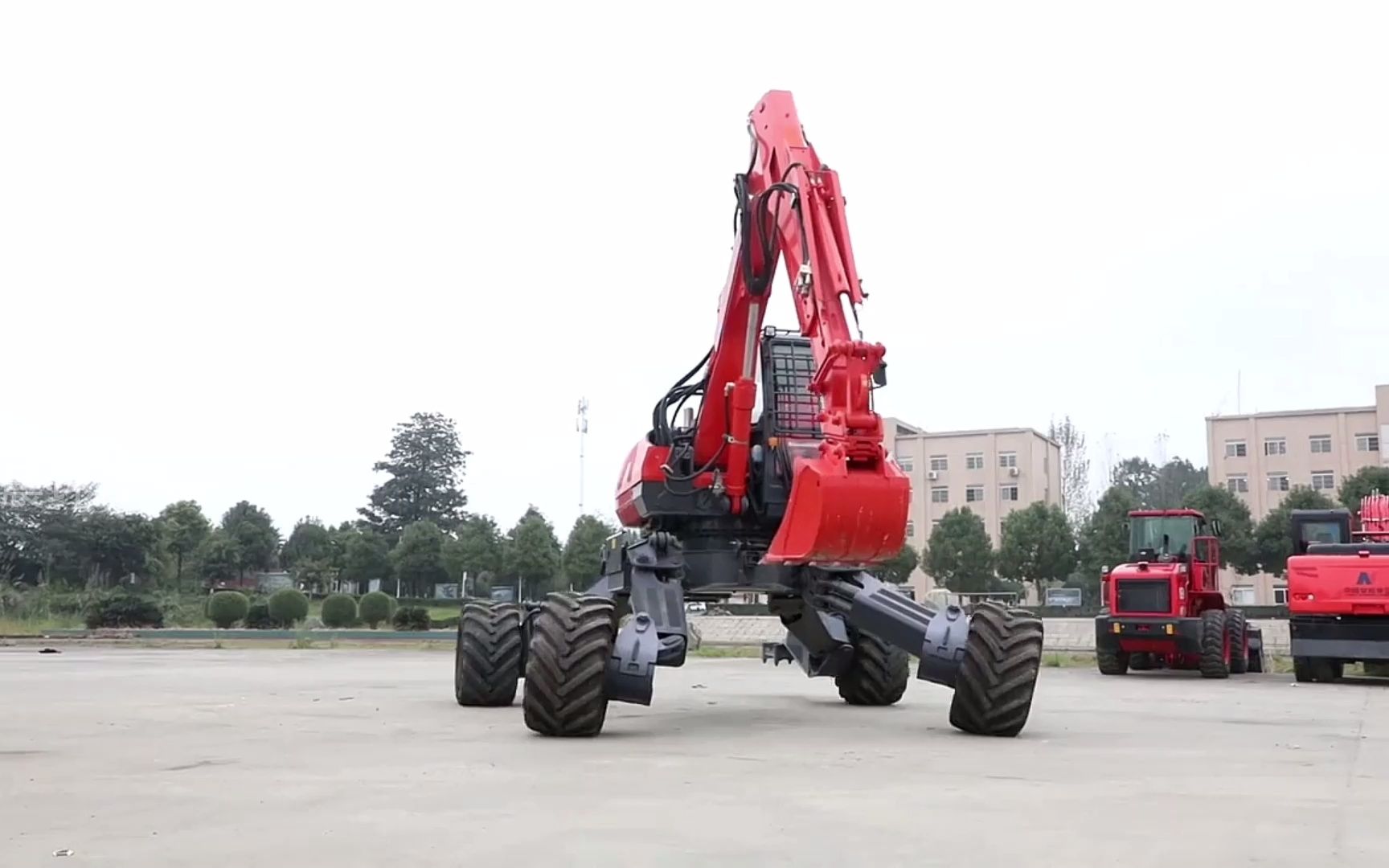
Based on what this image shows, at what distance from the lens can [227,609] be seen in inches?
1468

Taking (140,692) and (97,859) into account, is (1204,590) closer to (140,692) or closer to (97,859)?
(140,692)

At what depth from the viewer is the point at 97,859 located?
4352mm

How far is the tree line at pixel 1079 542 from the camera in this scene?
156 feet

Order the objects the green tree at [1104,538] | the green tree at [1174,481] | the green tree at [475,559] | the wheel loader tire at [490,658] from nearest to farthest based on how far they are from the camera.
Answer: the wheel loader tire at [490,658] → the green tree at [1104,538] → the green tree at [475,559] → the green tree at [1174,481]

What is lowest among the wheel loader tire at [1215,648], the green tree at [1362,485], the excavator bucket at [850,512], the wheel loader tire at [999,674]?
the wheel loader tire at [1215,648]

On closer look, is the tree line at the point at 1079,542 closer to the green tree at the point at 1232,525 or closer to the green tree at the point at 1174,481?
the green tree at the point at 1232,525

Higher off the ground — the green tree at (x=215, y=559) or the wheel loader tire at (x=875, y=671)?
the green tree at (x=215, y=559)

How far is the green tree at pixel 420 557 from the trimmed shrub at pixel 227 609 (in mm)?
24136

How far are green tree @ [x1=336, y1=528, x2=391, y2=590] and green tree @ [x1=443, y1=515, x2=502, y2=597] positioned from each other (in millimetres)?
6866

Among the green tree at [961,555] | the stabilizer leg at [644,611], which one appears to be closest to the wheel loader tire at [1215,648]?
the stabilizer leg at [644,611]

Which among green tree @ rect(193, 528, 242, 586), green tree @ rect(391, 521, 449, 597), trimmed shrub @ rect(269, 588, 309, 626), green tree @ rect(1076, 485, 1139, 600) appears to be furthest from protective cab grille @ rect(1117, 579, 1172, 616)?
green tree @ rect(193, 528, 242, 586)

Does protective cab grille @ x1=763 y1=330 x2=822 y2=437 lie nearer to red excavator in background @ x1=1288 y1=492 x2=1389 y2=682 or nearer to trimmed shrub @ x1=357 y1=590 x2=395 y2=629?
red excavator in background @ x1=1288 y1=492 x2=1389 y2=682

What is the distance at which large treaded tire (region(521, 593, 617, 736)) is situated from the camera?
8.41 meters

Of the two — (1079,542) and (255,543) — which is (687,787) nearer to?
(1079,542)
